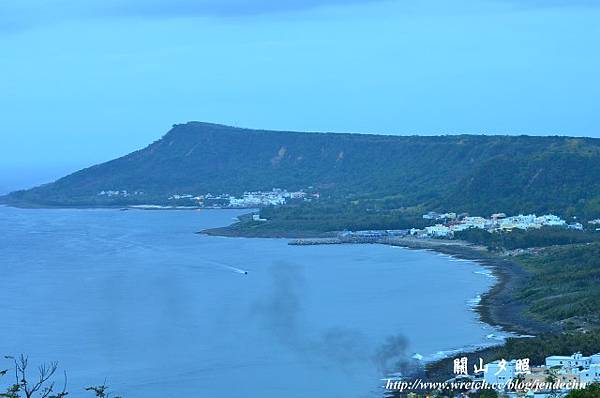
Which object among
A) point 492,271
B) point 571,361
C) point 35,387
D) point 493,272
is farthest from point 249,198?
point 35,387

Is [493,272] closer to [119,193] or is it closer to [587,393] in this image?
[587,393]

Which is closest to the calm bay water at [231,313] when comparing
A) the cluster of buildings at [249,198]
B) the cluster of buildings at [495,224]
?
the cluster of buildings at [495,224]

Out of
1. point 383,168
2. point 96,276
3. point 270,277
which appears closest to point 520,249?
point 270,277

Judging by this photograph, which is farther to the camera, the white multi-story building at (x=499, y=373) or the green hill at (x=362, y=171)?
the green hill at (x=362, y=171)

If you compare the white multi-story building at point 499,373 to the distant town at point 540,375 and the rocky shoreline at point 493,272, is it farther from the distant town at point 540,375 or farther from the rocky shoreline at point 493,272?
the rocky shoreline at point 493,272

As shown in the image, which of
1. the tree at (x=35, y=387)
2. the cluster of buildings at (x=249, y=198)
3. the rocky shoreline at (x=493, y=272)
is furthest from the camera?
the cluster of buildings at (x=249, y=198)

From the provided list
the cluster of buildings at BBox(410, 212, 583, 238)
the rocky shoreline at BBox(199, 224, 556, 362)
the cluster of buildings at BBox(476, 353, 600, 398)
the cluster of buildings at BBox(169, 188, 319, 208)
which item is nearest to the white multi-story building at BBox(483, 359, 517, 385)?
the cluster of buildings at BBox(476, 353, 600, 398)

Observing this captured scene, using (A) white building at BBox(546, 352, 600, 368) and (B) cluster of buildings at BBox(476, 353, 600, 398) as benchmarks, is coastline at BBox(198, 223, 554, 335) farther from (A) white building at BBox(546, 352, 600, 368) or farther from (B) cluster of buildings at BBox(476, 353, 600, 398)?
(B) cluster of buildings at BBox(476, 353, 600, 398)
